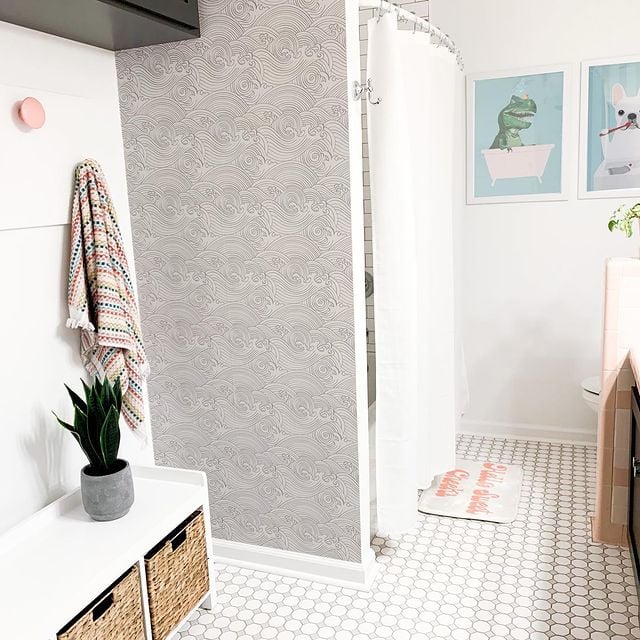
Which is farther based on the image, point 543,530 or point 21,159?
point 543,530

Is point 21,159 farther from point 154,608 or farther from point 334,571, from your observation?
point 334,571

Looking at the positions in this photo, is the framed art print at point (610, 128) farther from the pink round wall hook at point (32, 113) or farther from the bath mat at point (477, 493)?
the pink round wall hook at point (32, 113)

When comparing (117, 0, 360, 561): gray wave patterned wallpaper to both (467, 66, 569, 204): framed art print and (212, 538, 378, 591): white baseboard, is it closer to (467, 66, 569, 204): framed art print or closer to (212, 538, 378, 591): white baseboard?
(212, 538, 378, 591): white baseboard

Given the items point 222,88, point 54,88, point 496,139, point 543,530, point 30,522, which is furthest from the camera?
point 496,139

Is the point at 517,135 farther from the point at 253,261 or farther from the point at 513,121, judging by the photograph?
the point at 253,261

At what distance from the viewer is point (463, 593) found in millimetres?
2143

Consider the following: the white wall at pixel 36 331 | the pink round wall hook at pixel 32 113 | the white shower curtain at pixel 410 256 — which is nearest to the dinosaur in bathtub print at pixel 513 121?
the white shower curtain at pixel 410 256

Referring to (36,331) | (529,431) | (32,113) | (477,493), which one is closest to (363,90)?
(32,113)

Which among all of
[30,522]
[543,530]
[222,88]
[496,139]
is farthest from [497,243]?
[30,522]

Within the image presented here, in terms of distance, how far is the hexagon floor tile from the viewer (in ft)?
6.50

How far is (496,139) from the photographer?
10.4ft

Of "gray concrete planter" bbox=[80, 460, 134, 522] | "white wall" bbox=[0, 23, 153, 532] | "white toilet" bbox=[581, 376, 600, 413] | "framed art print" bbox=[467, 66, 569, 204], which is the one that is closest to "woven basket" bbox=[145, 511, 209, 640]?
"gray concrete planter" bbox=[80, 460, 134, 522]

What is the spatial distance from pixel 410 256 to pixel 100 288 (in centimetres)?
98

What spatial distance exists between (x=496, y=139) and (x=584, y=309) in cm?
92
